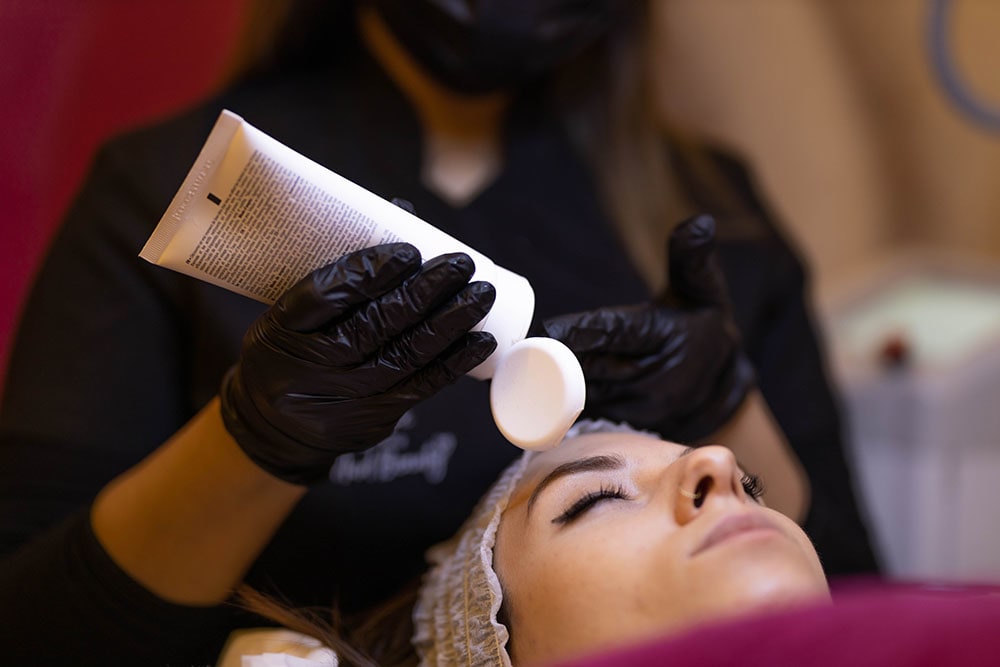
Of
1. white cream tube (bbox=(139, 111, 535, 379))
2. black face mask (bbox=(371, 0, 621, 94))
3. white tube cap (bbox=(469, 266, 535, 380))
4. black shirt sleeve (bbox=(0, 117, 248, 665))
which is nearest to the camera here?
white cream tube (bbox=(139, 111, 535, 379))

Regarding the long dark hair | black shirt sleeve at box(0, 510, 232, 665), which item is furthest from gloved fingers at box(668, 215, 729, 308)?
black shirt sleeve at box(0, 510, 232, 665)

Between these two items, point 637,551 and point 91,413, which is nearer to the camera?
point 637,551

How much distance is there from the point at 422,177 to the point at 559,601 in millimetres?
561

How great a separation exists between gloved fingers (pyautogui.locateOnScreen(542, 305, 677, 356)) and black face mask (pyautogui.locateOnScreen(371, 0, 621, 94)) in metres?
0.33

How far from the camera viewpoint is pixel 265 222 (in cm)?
61

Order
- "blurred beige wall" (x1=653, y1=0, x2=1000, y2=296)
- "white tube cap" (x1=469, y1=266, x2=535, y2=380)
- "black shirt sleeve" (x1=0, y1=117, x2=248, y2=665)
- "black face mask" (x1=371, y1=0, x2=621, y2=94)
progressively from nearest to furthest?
"white tube cap" (x1=469, y1=266, x2=535, y2=380) < "black shirt sleeve" (x1=0, y1=117, x2=248, y2=665) < "black face mask" (x1=371, y1=0, x2=621, y2=94) < "blurred beige wall" (x1=653, y1=0, x2=1000, y2=296)

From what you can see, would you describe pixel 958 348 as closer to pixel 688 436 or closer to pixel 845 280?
pixel 845 280

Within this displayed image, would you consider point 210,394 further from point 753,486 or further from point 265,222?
point 753,486

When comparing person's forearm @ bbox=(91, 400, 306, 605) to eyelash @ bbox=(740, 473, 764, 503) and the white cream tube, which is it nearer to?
the white cream tube

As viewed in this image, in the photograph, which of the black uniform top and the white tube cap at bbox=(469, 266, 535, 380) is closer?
the white tube cap at bbox=(469, 266, 535, 380)

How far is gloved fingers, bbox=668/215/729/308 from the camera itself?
0.83 metres

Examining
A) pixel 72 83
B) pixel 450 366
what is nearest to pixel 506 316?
pixel 450 366

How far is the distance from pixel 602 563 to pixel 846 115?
1.34m

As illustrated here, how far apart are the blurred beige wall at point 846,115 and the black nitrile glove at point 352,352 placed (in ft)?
3.31
